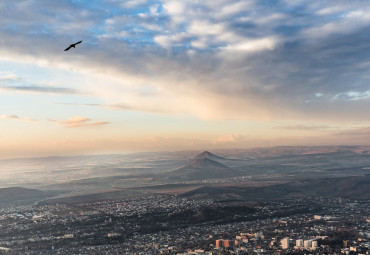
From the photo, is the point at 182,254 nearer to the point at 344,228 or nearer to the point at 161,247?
the point at 161,247

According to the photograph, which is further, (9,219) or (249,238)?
(9,219)

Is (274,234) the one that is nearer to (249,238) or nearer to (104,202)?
(249,238)

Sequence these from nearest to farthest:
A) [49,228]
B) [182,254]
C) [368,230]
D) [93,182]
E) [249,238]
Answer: [182,254], [249,238], [368,230], [49,228], [93,182]

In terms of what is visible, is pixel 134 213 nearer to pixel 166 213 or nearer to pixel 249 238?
pixel 166 213

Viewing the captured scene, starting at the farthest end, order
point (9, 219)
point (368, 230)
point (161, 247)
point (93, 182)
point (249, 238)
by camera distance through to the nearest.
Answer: point (93, 182)
point (9, 219)
point (368, 230)
point (249, 238)
point (161, 247)

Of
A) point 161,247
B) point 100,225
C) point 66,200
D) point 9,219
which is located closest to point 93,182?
Result: point 66,200

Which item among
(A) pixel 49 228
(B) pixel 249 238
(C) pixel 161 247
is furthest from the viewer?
(A) pixel 49 228

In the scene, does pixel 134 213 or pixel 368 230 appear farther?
pixel 134 213

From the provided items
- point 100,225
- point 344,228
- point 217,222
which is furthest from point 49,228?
point 344,228

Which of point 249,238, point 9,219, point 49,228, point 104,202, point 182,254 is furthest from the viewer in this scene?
Result: point 104,202
